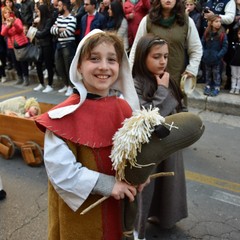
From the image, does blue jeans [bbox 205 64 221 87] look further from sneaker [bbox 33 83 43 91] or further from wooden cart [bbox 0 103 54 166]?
sneaker [bbox 33 83 43 91]

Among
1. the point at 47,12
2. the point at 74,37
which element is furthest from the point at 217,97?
the point at 47,12

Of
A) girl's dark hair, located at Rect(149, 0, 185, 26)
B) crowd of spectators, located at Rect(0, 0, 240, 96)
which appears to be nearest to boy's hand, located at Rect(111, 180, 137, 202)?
girl's dark hair, located at Rect(149, 0, 185, 26)

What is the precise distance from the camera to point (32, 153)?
396 centimetres

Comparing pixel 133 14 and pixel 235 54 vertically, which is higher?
pixel 133 14

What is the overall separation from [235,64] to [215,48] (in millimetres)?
480

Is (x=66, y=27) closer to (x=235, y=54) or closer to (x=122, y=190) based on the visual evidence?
(x=235, y=54)

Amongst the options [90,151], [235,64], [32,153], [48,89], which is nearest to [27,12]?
[48,89]

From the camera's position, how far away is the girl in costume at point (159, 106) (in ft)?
7.55

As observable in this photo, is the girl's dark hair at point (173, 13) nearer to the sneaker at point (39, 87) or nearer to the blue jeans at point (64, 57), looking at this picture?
the blue jeans at point (64, 57)

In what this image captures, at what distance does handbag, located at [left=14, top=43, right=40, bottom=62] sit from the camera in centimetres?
745

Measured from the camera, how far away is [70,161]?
1532mm

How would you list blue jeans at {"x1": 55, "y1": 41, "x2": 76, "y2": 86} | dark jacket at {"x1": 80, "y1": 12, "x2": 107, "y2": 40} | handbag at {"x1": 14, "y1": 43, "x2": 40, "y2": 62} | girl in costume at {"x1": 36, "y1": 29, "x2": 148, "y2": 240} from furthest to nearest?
handbag at {"x1": 14, "y1": 43, "x2": 40, "y2": 62} < blue jeans at {"x1": 55, "y1": 41, "x2": 76, "y2": 86} < dark jacket at {"x1": 80, "y1": 12, "x2": 107, "y2": 40} < girl in costume at {"x1": 36, "y1": 29, "x2": 148, "y2": 240}

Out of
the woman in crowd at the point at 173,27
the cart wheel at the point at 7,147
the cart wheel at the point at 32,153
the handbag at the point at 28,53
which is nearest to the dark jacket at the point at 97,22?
the handbag at the point at 28,53

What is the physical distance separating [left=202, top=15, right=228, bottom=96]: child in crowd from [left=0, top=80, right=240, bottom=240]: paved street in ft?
4.89
